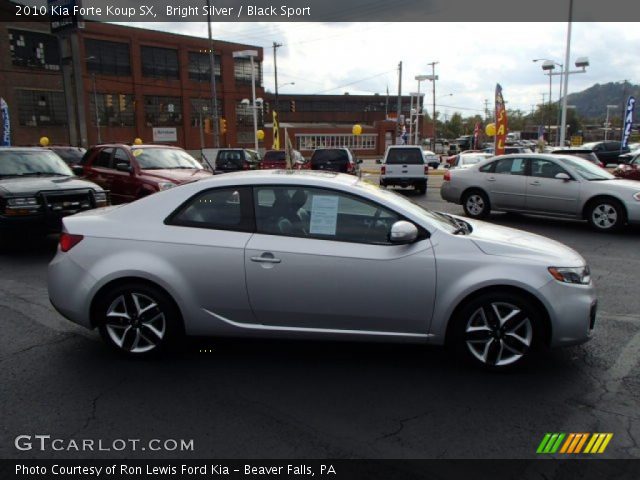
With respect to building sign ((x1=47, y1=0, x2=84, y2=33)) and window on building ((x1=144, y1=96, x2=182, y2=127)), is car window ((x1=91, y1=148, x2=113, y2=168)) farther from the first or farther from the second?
window on building ((x1=144, y1=96, x2=182, y2=127))

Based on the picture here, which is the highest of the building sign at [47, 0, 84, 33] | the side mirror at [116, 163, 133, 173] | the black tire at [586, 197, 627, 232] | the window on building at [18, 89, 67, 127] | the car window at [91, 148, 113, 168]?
the building sign at [47, 0, 84, 33]

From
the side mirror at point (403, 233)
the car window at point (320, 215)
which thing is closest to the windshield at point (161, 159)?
the car window at point (320, 215)

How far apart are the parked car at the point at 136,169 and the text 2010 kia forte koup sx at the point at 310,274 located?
6294 mm

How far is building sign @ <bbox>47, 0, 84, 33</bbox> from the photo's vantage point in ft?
68.8

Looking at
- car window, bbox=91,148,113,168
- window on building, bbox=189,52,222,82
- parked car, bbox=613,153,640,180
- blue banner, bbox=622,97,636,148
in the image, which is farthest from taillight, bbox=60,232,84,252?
window on building, bbox=189,52,222,82

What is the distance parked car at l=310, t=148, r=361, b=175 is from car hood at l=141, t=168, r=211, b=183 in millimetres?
8578

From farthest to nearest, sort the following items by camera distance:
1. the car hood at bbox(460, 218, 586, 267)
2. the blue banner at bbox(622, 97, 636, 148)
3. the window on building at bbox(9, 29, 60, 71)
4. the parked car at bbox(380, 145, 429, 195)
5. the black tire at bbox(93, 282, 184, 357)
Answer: the window on building at bbox(9, 29, 60, 71) < the blue banner at bbox(622, 97, 636, 148) < the parked car at bbox(380, 145, 429, 195) < the black tire at bbox(93, 282, 184, 357) < the car hood at bbox(460, 218, 586, 267)

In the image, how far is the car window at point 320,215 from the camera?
13.1ft

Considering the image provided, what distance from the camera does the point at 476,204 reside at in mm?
12094

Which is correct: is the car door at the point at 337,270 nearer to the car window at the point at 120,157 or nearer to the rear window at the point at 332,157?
the car window at the point at 120,157

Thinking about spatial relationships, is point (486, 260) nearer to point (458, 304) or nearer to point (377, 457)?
point (458, 304)

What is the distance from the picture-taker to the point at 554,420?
11.0ft
